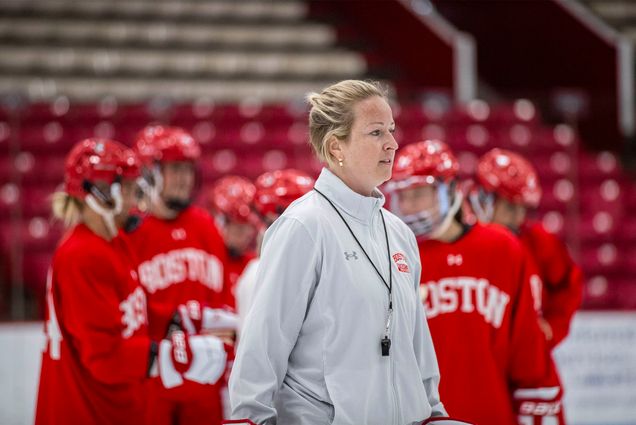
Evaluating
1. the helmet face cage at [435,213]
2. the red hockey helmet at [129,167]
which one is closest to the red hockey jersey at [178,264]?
the red hockey helmet at [129,167]

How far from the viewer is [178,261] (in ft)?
14.5

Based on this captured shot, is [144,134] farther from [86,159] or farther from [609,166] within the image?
[609,166]

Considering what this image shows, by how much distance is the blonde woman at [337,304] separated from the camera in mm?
2445

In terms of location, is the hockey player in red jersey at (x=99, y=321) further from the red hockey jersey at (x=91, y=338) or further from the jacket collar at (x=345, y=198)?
the jacket collar at (x=345, y=198)

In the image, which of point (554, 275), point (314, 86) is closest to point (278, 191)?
point (554, 275)

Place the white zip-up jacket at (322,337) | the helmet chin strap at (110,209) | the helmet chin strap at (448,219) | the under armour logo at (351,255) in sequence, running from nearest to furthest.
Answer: the white zip-up jacket at (322,337) < the under armour logo at (351,255) < the helmet chin strap at (110,209) < the helmet chin strap at (448,219)

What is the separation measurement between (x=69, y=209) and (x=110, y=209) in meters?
0.15

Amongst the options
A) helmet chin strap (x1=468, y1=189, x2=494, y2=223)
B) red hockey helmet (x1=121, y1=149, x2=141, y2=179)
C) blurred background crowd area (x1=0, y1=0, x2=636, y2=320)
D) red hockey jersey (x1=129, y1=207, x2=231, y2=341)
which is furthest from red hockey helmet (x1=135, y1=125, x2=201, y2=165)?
blurred background crowd area (x1=0, y1=0, x2=636, y2=320)

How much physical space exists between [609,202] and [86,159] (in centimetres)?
739

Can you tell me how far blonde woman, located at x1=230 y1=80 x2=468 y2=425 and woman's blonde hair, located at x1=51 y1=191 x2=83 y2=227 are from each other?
117 cm

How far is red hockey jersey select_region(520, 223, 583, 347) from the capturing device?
4.66 metres

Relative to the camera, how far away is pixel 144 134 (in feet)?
15.4

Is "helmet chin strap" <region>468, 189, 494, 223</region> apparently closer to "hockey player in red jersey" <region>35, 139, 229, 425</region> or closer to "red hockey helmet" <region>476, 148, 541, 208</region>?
"red hockey helmet" <region>476, 148, 541, 208</region>

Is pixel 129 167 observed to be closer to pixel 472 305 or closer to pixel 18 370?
pixel 472 305
